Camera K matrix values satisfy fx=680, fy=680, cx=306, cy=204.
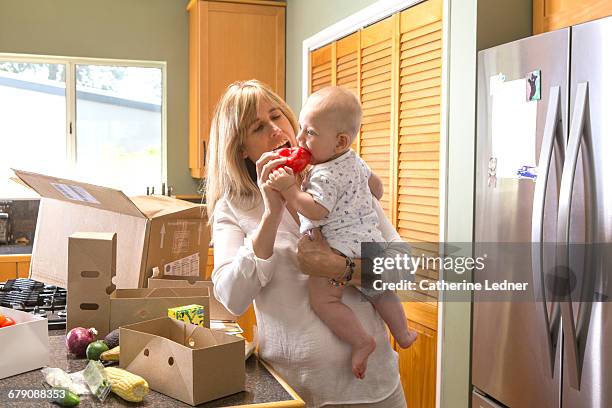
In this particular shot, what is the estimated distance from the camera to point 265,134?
1763 mm

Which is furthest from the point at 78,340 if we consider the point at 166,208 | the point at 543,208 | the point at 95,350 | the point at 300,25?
the point at 300,25

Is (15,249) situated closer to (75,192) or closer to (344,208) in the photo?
(75,192)

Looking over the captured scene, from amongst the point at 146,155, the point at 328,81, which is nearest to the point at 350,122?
the point at 328,81

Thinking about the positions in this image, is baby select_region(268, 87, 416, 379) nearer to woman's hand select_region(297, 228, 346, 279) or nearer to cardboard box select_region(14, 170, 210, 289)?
woman's hand select_region(297, 228, 346, 279)

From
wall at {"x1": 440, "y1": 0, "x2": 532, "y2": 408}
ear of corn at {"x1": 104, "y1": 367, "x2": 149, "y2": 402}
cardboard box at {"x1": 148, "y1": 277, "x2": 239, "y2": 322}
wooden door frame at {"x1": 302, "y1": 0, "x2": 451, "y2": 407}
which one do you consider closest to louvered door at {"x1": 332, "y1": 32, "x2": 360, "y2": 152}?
wooden door frame at {"x1": 302, "y1": 0, "x2": 451, "y2": 407}

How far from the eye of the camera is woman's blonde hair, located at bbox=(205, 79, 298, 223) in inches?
68.4

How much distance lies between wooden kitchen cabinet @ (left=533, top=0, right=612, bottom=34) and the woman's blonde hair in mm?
1118

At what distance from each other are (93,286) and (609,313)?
1409 mm

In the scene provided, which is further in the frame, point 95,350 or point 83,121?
point 83,121

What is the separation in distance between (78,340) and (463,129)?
1.66 metres

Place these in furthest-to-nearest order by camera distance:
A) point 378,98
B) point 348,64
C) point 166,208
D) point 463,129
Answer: point 348,64
point 378,98
point 463,129
point 166,208

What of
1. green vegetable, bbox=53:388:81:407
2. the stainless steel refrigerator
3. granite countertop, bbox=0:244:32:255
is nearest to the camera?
green vegetable, bbox=53:388:81:407

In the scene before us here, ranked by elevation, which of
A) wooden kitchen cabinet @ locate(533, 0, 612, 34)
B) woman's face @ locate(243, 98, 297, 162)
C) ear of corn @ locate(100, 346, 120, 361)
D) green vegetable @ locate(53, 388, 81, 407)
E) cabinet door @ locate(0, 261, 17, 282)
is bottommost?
cabinet door @ locate(0, 261, 17, 282)

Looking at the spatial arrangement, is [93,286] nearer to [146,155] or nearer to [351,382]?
[351,382]
